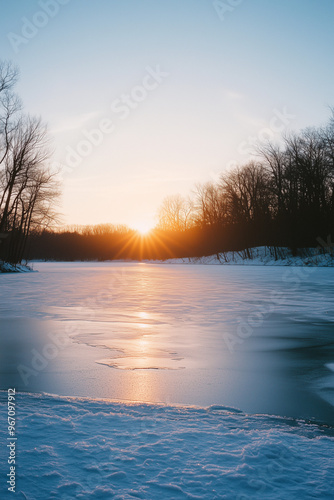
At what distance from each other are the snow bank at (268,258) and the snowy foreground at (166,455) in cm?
3310

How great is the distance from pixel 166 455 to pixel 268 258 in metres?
42.5

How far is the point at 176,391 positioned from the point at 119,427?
954 millimetres

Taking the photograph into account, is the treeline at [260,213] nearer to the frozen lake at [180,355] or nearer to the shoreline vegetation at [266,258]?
the shoreline vegetation at [266,258]

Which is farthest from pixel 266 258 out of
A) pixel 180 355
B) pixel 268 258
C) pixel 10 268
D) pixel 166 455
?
pixel 166 455

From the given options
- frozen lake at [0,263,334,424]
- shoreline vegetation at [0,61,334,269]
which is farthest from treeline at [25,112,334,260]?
frozen lake at [0,263,334,424]

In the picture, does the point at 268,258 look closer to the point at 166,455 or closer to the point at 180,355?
the point at 180,355

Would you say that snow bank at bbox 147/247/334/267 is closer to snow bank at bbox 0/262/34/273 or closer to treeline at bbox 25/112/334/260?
treeline at bbox 25/112/334/260

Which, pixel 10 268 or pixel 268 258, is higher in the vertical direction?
pixel 268 258

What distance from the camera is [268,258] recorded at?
43.2 meters

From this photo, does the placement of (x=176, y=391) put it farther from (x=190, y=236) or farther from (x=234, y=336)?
(x=190, y=236)

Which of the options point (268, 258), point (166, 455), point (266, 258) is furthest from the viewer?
point (266, 258)

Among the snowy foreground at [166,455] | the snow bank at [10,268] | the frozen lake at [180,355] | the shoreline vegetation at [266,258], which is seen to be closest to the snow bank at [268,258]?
the shoreline vegetation at [266,258]

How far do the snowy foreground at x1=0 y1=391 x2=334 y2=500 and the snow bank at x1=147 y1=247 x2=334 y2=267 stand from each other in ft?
109

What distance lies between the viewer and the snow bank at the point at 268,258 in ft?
113
